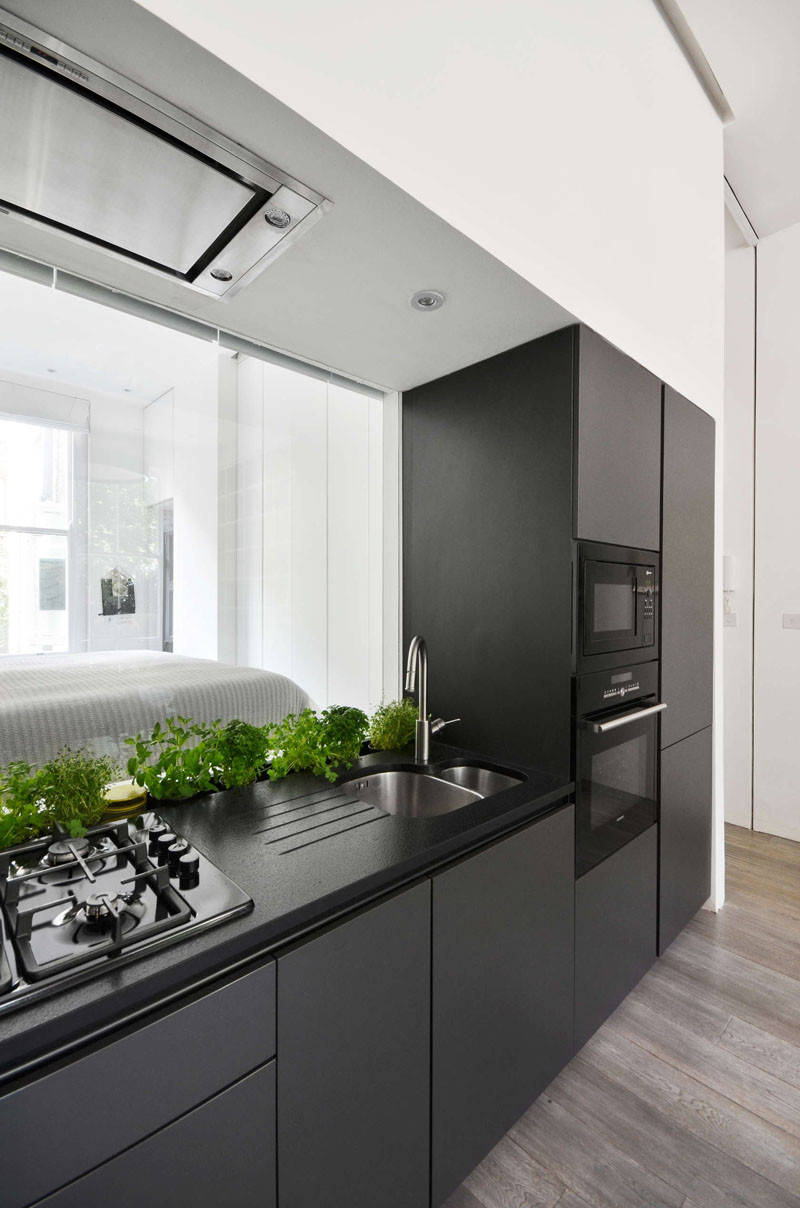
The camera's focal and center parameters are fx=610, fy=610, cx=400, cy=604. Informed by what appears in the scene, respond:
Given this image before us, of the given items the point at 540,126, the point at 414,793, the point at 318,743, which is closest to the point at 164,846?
the point at 318,743

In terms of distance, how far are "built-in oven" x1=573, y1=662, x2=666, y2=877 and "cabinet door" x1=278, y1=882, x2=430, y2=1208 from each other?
688 mm

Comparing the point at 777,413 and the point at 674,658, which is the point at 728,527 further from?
the point at 674,658

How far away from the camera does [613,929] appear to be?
1.82m

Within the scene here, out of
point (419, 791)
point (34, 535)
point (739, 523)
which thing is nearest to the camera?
point (34, 535)

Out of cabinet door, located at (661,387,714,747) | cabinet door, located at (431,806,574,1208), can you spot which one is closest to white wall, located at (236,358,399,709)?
cabinet door, located at (431,806,574,1208)

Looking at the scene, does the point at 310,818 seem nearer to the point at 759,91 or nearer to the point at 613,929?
the point at 613,929

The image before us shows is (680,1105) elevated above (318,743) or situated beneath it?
situated beneath

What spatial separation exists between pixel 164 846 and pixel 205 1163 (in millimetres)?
433

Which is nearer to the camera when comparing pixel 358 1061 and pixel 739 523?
pixel 358 1061

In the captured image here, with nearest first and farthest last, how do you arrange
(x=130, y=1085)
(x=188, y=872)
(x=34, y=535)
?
(x=130, y=1085)
(x=188, y=872)
(x=34, y=535)

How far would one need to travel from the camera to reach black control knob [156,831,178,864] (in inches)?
41.0

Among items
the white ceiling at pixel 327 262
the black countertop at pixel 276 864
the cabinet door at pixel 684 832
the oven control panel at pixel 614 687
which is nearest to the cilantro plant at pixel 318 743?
the black countertop at pixel 276 864

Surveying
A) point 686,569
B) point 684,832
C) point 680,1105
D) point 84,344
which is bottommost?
point 680,1105

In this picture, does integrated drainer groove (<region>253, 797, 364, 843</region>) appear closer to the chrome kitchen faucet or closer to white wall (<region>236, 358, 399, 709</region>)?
the chrome kitchen faucet
